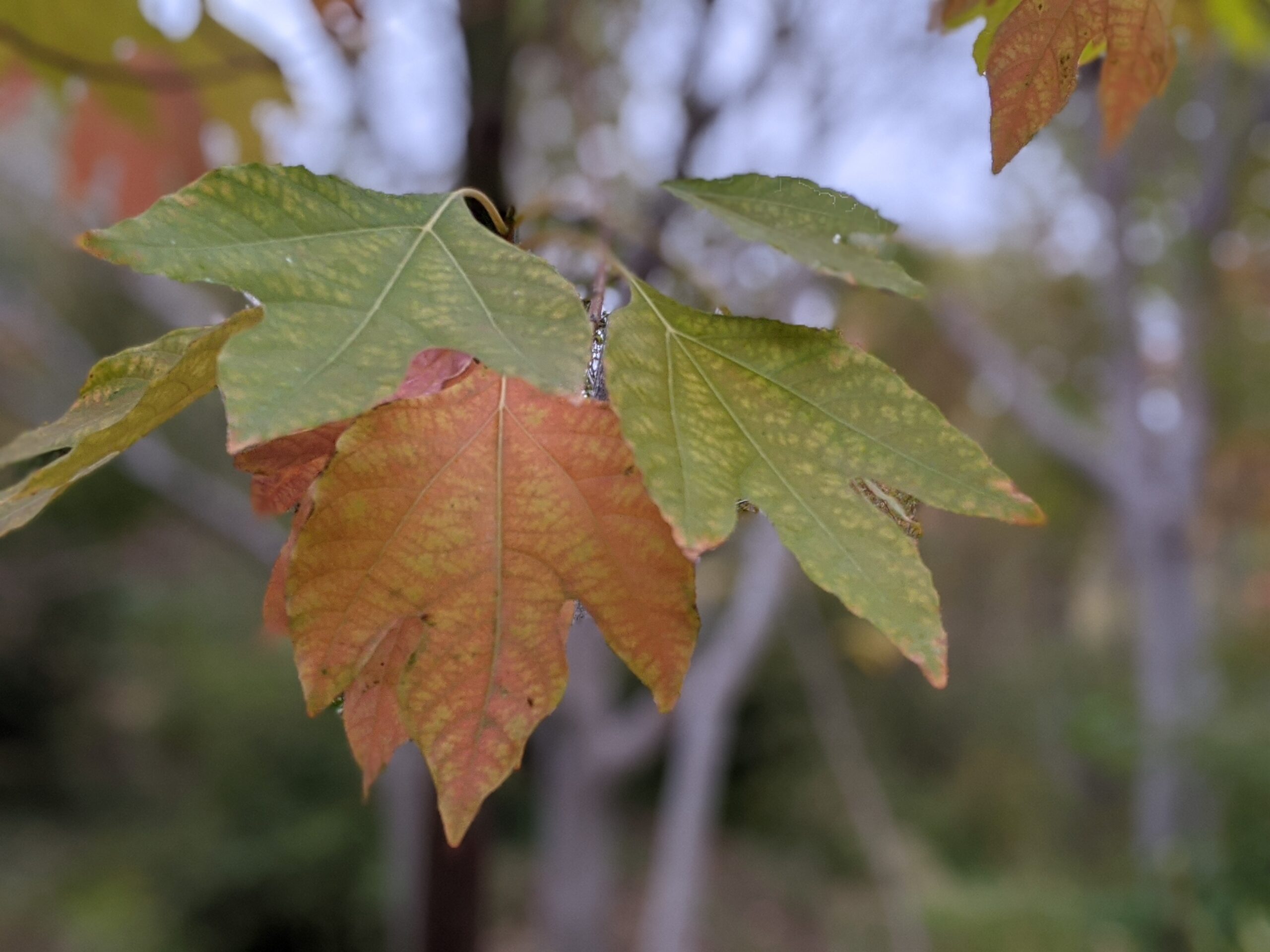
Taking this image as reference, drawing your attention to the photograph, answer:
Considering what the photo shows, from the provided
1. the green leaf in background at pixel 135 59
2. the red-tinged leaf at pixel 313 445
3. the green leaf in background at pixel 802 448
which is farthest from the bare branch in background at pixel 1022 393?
the red-tinged leaf at pixel 313 445

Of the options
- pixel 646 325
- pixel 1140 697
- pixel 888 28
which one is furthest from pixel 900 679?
pixel 646 325

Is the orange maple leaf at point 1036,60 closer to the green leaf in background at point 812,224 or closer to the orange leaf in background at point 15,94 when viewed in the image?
the green leaf in background at point 812,224

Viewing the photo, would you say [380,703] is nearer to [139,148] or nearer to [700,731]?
[139,148]

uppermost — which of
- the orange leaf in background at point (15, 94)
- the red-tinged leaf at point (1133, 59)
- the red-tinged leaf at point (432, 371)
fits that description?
the orange leaf in background at point (15, 94)

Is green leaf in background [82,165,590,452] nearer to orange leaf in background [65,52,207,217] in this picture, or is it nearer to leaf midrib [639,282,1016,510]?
leaf midrib [639,282,1016,510]

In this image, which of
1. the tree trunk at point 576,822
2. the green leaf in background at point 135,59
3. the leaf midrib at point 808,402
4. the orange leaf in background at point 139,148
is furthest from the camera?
the tree trunk at point 576,822

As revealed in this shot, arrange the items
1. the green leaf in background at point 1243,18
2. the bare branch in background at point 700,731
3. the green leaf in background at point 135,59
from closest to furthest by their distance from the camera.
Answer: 1. the green leaf in background at point 1243,18
2. the green leaf in background at point 135,59
3. the bare branch in background at point 700,731

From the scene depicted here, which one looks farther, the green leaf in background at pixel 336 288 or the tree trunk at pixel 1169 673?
the tree trunk at pixel 1169 673
